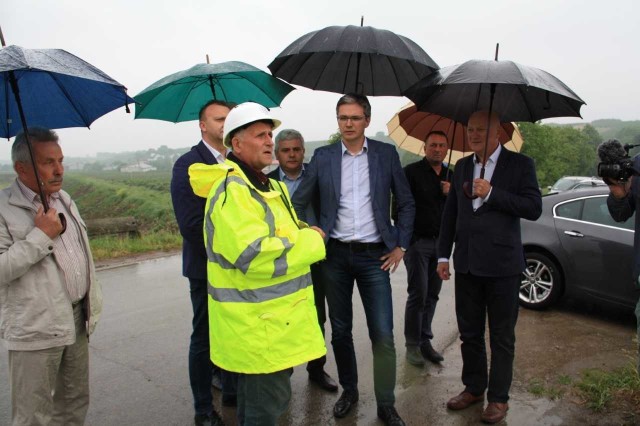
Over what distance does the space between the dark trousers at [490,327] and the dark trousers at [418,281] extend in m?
0.69

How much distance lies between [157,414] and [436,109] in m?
3.17

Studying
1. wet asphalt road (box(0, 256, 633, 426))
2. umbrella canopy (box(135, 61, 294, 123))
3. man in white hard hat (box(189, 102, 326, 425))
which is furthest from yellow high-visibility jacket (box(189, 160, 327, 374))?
umbrella canopy (box(135, 61, 294, 123))

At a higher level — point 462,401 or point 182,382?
point 462,401

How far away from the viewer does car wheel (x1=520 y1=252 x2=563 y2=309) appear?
215 inches

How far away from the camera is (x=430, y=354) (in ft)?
14.1

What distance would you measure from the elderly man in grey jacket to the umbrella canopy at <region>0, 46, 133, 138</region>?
1.40ft

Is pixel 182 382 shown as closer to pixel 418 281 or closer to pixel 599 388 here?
pixel 418 281

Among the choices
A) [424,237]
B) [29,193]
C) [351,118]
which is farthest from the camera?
[424,237]

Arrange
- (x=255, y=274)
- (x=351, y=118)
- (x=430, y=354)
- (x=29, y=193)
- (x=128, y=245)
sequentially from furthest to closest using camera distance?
1. (x=128, y=245)
2. (x=430, y=354)
3. (x=351, y=118)
4. (x=29, y=193)
5. (x=255, y=274)

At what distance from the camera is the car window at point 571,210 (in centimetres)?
548

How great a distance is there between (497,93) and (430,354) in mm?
2392

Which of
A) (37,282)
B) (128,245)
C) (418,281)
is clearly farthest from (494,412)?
(128,245)

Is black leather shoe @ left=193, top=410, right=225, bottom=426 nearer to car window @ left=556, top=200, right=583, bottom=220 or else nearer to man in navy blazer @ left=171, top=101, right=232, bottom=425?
man in navy blazer @ left=171, top=101, right=232, bottom=425

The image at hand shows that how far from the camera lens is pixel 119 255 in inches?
365
